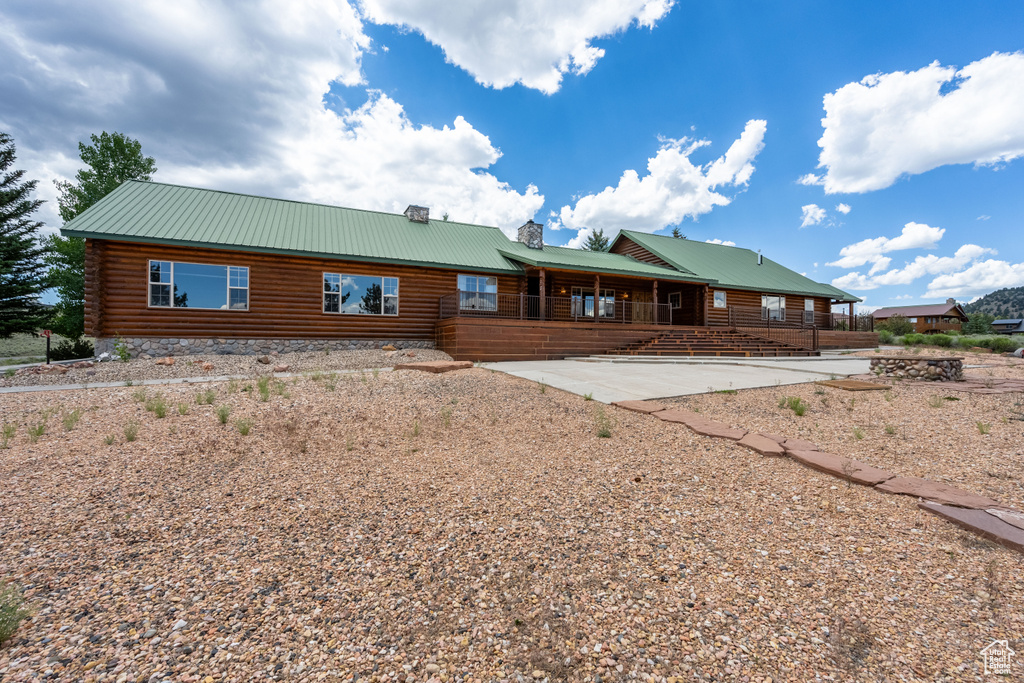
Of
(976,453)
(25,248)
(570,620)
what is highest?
(25,248)

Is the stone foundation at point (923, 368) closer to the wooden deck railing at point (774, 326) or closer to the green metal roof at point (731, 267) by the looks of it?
the wooden deck railing at point (774, 326)

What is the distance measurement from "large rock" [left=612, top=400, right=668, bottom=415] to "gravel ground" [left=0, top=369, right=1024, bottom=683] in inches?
48.8

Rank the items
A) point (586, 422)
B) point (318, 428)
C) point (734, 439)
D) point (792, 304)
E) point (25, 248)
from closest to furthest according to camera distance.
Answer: point (734, 439)
point (318, 428)
point (586, 422)
point (25, 248)
point (792, 304)

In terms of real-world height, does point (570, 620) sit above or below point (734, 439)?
below

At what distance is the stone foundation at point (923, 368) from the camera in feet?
27.4

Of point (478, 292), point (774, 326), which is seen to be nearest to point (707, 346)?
point (774, 326)

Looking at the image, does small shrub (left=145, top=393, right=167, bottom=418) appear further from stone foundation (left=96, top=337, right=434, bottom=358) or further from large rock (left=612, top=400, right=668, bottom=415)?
stone foundation (left=96, top=337, right=434, bottom=358)

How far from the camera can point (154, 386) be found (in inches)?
313

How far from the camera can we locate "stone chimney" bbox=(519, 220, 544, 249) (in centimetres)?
1986

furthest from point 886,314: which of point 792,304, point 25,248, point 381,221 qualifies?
point 25,248

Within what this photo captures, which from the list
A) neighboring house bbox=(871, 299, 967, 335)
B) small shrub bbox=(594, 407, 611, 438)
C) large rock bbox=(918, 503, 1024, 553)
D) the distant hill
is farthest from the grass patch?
the distant hill

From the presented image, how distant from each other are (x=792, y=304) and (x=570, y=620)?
1057 inches

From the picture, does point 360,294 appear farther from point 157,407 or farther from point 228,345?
point 157,407

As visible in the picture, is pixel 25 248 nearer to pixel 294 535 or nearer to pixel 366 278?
pixel 366 278
